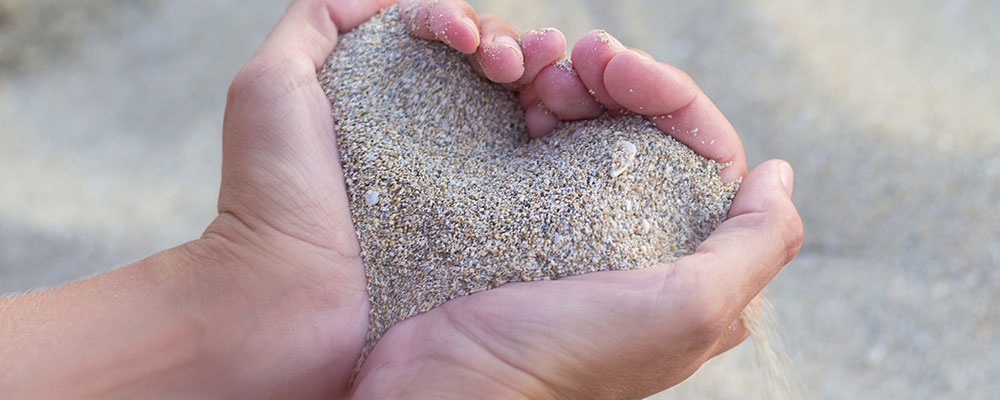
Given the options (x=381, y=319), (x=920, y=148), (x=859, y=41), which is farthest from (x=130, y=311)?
(x=859, y=41)

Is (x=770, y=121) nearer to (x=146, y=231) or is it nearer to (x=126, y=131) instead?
(x=146, y=231)

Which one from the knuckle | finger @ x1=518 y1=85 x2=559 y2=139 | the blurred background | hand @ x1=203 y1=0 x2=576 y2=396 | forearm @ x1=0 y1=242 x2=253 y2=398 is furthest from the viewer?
the blurred background

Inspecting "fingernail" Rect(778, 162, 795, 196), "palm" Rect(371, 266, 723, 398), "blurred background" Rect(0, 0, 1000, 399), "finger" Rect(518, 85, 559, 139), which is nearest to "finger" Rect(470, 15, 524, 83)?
"finger" Rect(518, 85, 559, 139)

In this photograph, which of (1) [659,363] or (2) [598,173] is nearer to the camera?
(1) [659,363]

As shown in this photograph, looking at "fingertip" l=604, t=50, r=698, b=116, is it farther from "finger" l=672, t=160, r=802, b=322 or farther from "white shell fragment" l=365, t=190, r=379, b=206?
"white shell fragment" l=365, t=190, r=379, b=206

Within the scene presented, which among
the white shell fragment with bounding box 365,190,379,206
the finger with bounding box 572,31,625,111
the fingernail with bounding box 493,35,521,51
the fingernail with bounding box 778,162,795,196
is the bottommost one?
the fingernail with bounding box 778,162,795,196

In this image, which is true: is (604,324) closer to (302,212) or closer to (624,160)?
(624,160)
